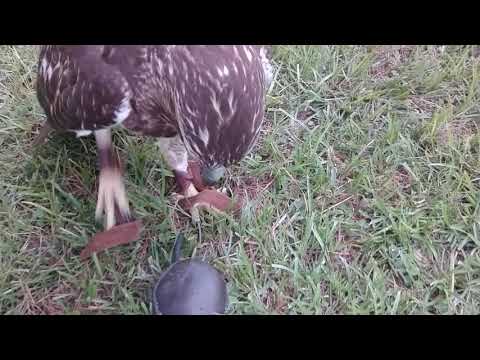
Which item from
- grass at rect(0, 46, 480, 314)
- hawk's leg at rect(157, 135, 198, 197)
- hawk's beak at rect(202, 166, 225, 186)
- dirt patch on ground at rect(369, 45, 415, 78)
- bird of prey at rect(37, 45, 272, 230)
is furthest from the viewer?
dirt patch on ground at rect(369, 45, 415, 78)

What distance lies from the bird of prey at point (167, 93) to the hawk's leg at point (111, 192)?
0.12m

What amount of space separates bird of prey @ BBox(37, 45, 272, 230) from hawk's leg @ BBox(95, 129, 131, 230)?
12cm

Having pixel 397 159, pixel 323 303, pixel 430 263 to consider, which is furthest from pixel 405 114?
pixel 323 303

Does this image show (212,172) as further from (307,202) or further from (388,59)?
(388,59)

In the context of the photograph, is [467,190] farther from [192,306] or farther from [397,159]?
[192,306]

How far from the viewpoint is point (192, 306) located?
2.45 meters

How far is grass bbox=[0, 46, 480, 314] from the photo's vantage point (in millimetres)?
2699

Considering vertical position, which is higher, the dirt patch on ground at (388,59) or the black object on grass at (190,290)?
the dirt patch on ground at (388,59)

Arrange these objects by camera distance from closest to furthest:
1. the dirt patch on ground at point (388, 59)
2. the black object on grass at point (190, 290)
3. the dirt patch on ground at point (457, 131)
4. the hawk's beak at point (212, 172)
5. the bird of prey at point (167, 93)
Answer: the bird of prey at point (167, 93)
the hawk's beak at point (212, 172)
the black object on grass at point (190, 290)
the dirt patch on ground at point (457, 131)
the dirt patch on ground at point (388, 59)

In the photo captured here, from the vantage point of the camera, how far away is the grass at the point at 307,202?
2.70 m

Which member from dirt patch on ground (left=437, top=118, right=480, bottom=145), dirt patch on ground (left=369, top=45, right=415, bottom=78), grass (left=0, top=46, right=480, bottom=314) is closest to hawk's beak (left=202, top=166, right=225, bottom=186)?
grass (left=0, top=46, right=480, bottom=314)

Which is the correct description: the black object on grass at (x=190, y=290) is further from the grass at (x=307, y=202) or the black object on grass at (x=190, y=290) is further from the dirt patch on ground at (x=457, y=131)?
the dirt patch on ground at (x=457, y=131)

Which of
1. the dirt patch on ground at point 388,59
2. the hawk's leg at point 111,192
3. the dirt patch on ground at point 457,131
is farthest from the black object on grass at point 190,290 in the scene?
the dirt patch on ground at point 388,59

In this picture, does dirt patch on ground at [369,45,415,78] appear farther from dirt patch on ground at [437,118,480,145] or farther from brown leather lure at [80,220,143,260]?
brown leather lure at [80,220,143,260]
